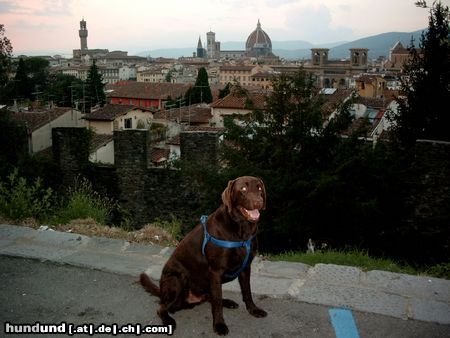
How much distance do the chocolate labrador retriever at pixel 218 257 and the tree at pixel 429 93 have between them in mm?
9446

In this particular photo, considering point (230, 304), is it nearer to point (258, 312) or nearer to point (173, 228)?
point (258, 312)

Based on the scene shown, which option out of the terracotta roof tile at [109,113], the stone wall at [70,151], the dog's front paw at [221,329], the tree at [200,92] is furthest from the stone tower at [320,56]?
the dog's front paw at [221,329]

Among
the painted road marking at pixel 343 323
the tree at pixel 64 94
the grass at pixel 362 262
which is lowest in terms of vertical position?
the grass at pixel 362 262

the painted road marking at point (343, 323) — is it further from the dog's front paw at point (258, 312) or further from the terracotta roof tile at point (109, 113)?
the terracotta roof tile at point (109, 113)

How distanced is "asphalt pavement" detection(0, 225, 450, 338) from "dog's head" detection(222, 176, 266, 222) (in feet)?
2.48

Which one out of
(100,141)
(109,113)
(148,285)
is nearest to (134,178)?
(148,285)

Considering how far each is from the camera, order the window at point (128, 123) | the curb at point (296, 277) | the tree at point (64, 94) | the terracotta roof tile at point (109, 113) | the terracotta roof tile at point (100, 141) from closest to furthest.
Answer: the curb at point (296, 277), the terracotta roof tile at point (100, 141), the terracotta roof tile at point (109, 113), the window at point (128, 123), the tree at point (64, 94)

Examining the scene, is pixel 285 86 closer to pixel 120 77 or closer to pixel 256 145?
pixel 256 145

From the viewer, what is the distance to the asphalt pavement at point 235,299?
2898 mm

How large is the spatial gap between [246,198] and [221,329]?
84 cm

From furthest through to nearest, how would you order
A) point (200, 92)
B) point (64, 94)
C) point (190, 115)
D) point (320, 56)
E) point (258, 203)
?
point (320, 56) → point (64, 94) → point (200, 92) → point (190, 115) → point (258, 203)

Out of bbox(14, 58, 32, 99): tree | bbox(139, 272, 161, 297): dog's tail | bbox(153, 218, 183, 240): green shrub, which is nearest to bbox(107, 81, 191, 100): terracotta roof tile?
bbox(14, 58, 32, 99): tree

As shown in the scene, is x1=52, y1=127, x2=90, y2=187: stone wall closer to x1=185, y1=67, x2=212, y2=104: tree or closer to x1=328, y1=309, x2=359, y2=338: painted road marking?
x1=328, y1=309, x2=359, y2=338: painted road marking

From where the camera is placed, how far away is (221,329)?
285cm
